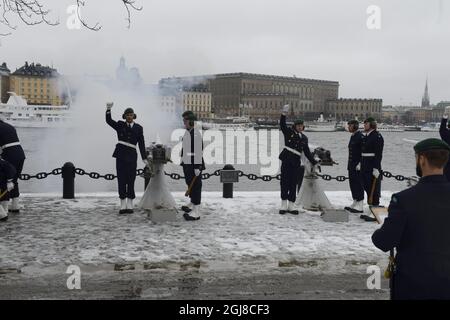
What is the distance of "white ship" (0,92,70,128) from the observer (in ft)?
246

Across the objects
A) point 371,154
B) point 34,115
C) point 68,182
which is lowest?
point 68,182

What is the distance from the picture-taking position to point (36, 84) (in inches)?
3841

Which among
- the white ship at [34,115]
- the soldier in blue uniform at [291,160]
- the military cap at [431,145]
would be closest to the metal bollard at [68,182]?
the soldier in blue uniform at [291,160]

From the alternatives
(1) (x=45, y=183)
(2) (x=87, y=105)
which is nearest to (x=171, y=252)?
(1) (x=45, y=183)

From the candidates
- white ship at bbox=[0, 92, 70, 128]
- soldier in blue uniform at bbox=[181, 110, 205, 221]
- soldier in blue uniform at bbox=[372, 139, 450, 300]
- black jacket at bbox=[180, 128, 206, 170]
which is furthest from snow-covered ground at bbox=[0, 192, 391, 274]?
white ship at bbox=[0, 92, 70, 128]

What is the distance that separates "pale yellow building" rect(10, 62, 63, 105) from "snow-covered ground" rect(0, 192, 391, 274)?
255 ft

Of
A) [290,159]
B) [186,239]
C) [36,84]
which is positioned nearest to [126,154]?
[186,239]

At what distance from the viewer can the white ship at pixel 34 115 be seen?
7512cm

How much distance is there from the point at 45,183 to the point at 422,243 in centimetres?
2257

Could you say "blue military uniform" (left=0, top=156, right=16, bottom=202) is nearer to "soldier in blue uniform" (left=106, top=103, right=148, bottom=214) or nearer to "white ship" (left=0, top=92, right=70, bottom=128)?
"soldier in blue uniform" (left=106, top=103, right=148, bottom=214)

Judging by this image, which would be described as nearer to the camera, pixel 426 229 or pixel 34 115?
pixel 426 229

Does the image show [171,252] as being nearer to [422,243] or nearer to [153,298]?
[153,298]

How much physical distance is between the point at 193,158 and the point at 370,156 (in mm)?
3277

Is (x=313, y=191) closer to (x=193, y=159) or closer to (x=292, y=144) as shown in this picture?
(x=292, y=144)
